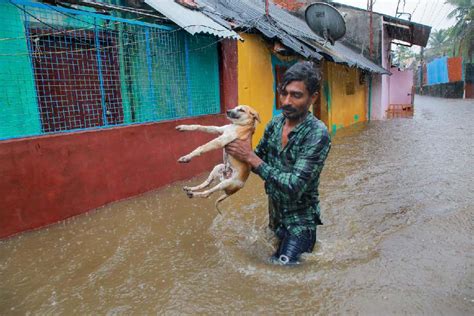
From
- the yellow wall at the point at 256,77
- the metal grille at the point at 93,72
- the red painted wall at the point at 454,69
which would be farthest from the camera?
the red painted wall at the point at 454,69

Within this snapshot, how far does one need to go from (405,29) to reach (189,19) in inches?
574

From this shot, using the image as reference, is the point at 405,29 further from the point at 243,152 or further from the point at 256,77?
the point at 243,152

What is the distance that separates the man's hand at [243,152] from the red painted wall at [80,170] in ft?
8.25

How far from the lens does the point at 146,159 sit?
5.68m

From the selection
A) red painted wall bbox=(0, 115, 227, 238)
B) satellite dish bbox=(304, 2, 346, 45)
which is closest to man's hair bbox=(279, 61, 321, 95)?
red painted wall bbox=(0, 115, 227, 238)

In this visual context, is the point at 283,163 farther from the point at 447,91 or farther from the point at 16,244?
the point at 447,91

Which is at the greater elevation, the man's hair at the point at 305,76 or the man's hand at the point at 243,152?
the man's hair at the point at 305,76

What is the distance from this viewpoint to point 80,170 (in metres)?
4.75

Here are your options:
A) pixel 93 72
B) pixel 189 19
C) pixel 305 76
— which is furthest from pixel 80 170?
pixel 305 76

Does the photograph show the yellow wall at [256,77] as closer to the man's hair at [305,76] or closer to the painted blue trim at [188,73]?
the painted blue trim at [188,73]

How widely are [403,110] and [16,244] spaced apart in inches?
694

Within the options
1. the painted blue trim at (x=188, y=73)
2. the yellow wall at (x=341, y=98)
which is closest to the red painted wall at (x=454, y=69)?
the yellow wall at (x=341, y=98)

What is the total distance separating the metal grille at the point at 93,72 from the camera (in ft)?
15.6

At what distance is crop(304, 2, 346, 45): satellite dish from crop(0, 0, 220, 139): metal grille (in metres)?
4.78
